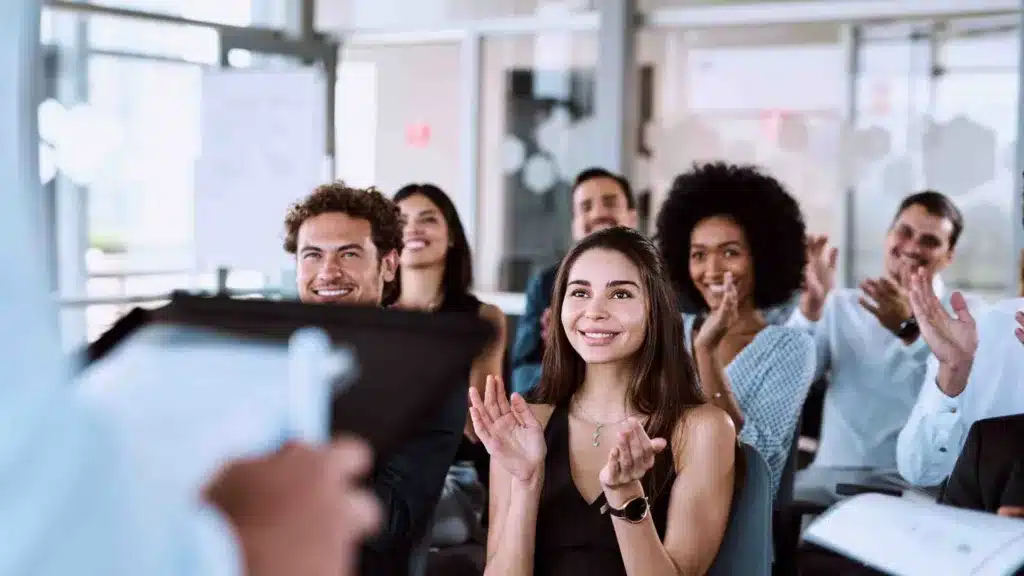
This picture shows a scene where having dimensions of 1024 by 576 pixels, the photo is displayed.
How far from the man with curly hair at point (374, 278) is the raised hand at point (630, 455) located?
1.83 ft

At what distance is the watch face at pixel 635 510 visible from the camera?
2184 millimetres

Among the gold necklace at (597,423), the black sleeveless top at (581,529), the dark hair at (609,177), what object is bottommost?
the black sleeveless top at (581,529)

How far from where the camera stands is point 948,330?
279cm

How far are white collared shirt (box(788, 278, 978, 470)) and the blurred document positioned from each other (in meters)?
1.84

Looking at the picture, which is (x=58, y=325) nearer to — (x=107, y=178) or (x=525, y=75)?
(x=107, y=178)

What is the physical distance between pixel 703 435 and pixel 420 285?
239 centimetres

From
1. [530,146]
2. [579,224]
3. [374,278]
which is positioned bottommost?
[374,278]

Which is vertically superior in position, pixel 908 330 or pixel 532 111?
pixel 532 111

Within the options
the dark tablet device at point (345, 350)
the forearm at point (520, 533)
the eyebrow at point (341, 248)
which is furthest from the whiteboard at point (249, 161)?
the dark tablet device at point (345, 350)

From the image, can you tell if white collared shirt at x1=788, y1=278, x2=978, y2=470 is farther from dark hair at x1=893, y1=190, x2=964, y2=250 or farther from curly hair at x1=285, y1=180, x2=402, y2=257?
curly hair at x1=285, y1=180, x2=402, y2=257

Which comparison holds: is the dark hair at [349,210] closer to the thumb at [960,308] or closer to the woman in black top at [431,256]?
the woman in black top at [431,256]

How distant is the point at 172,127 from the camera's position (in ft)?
22.2

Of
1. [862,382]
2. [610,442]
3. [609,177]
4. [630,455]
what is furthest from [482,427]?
[609,177]

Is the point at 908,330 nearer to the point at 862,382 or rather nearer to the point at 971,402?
the point at 862,382
